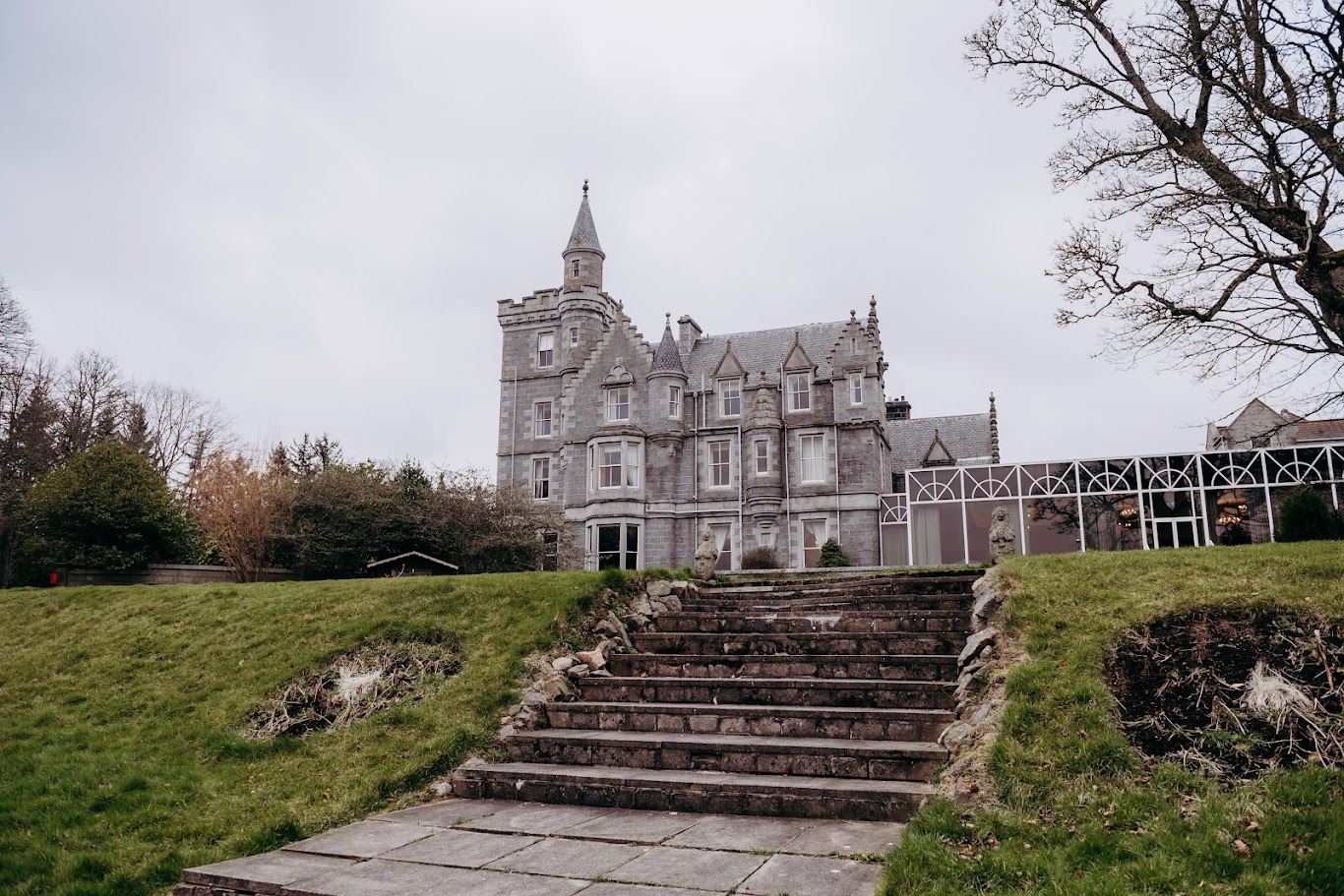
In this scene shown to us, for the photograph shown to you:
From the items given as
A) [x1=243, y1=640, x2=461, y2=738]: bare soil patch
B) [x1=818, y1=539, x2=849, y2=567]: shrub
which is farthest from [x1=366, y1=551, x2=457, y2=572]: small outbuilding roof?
[x1=818, y1=539, x2=849, y2=567]: shrub

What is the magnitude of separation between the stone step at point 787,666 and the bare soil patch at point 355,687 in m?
2.29

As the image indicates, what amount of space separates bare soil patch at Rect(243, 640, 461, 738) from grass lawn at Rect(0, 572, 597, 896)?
241mm

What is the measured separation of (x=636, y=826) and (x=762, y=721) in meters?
2.20

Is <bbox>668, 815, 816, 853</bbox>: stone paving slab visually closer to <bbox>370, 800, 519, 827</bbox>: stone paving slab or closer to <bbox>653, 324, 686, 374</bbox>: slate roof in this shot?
<bbox>370, 800, 519, 827</bbox>: stone paving slab

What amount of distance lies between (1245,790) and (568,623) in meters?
7.72

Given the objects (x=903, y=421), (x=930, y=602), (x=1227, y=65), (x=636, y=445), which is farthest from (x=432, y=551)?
(x=903, y=421)

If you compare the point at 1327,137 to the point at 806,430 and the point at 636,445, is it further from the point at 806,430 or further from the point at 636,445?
the point at 636,445

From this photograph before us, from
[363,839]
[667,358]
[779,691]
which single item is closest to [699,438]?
[667,358]

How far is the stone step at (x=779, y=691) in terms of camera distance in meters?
8.88

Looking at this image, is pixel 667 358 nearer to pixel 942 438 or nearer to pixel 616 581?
pixel 942 438

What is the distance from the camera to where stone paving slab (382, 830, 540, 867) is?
6.26 metres

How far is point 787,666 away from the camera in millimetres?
10156

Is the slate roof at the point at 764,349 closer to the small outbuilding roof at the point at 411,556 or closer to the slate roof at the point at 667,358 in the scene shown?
the slate roof at the point at 667,358

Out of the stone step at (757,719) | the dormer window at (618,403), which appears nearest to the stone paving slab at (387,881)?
the stone step at (757,719)
